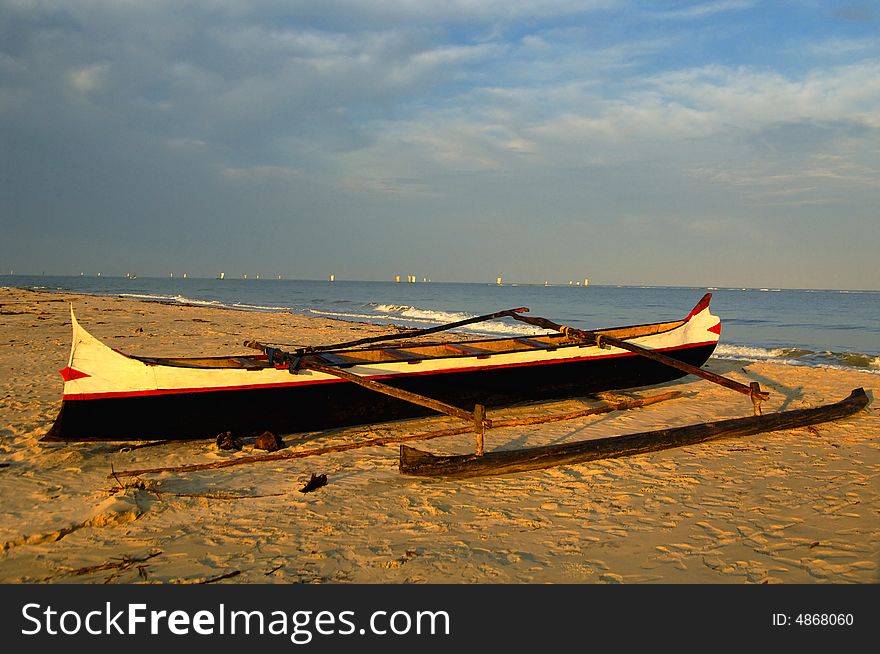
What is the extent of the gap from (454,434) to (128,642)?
4.62 meters

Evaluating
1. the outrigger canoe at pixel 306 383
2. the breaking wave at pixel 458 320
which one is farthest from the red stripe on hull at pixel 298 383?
the breaking wave at pixel 458 320

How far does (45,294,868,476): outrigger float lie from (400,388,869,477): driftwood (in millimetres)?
11

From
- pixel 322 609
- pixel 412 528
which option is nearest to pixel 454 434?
pixel 412 528

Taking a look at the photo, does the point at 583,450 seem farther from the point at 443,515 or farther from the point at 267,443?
the point at 267,443

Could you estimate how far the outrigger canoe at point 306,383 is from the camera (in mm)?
5914

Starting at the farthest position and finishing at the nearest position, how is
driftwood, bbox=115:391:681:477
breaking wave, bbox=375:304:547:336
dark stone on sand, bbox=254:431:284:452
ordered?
breaking wave, bbox=375:304:547:336
dark stone on sand, bbox=254:431:284:452
driftwood, bbox=115:391:681:477

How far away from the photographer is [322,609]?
3256mm

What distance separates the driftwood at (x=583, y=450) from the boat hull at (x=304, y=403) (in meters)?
1.88

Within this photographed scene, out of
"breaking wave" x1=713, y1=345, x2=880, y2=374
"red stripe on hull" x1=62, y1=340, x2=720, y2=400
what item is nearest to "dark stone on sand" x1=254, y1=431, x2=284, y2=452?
"red stripe on hull" x1=62, y1=340, x2=720, y2=400

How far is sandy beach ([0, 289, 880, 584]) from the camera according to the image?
3686 mm

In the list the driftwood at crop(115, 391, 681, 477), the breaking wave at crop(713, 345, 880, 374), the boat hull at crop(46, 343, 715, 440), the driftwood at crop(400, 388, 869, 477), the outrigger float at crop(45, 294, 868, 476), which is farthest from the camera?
the breaking wave at crop(713, 345, 880, 374)

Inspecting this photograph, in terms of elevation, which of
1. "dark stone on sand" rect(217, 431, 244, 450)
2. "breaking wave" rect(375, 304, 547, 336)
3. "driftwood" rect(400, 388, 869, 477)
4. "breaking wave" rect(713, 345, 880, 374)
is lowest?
"dark stone on sand" rect(217, 431, 244, 450)

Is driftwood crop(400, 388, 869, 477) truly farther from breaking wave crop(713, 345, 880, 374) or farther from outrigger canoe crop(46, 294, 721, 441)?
breaking wave crop(713, 345, 880, 374)

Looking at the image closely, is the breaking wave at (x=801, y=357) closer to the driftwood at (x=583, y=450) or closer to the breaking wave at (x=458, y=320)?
the breaking wave at (x=458, y=320)
